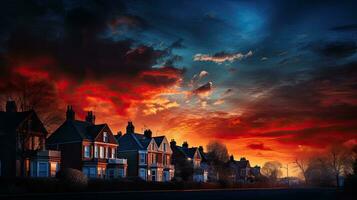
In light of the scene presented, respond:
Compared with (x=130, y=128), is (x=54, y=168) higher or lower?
lower

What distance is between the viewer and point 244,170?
544 ft

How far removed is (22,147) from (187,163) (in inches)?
1804

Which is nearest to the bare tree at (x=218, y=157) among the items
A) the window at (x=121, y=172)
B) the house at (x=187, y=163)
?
the house at (x=187, y=163)

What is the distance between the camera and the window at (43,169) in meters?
65.6

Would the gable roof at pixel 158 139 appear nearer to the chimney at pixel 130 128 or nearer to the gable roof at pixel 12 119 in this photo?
the chimney at pixel 130 128

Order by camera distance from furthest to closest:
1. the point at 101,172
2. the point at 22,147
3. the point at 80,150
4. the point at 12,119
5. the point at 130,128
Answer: the point at 130,128 < the point at 101,172 < the point at 80,150 < the point at 12,119 < the point at 22,147

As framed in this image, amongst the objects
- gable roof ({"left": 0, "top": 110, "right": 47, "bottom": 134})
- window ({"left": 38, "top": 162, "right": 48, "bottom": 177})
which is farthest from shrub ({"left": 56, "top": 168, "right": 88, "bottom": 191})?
gable roof ({"left": 0, "top": 110, "right": 47, "bottom": 134})

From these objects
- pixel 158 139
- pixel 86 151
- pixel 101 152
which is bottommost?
pixel 101 152

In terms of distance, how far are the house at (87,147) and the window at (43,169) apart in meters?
8.32

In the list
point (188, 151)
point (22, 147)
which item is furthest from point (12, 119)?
point (188, 151)

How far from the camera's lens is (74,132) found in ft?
250

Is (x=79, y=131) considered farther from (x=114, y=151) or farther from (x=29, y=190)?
(x=29, y=190)

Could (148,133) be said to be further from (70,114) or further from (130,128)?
(70,114)

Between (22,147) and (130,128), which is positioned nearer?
(22,147)
